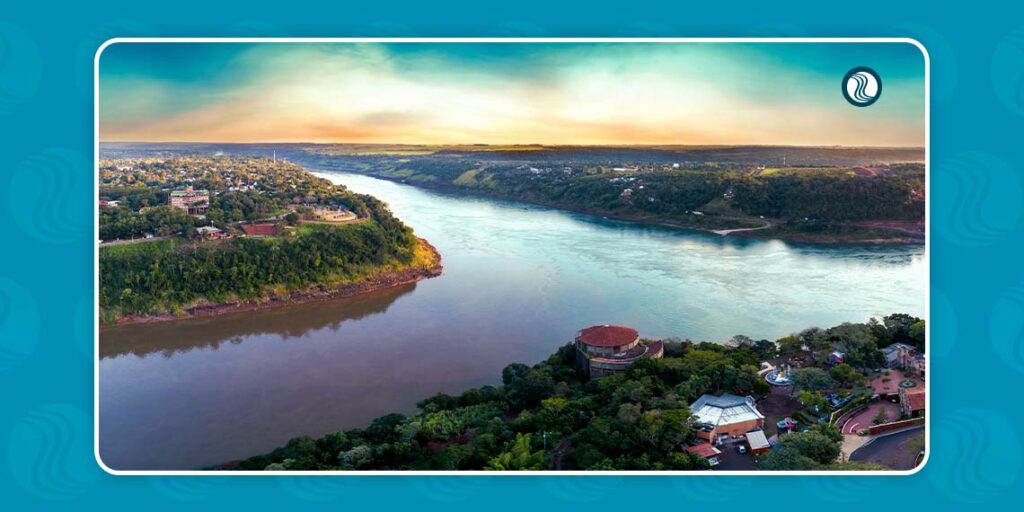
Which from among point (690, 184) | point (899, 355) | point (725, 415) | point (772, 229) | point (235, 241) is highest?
point (690, 184)

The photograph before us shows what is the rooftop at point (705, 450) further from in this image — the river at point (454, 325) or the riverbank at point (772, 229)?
the riverbank at point (772, 229)

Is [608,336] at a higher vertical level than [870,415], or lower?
higher

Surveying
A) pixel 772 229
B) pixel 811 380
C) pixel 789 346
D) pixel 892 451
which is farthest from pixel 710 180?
pixel 892 451

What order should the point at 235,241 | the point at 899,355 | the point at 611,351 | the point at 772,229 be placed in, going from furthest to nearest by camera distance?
the point at 235,241 → the point at 772,229 → the point at 611,351 → the point at 899,355

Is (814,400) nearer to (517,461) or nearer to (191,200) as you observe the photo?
(517,461)

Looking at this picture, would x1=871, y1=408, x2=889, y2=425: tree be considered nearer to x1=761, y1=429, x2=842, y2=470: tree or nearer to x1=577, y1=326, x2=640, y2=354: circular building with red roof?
x1=761, y1=429, x2=842, y2=470: tree

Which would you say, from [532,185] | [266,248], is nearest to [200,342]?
[266,248]

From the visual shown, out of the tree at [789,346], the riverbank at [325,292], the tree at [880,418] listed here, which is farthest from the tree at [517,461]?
the riverbank at [325,292]

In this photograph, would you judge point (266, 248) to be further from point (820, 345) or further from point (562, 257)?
point (820, 345)
